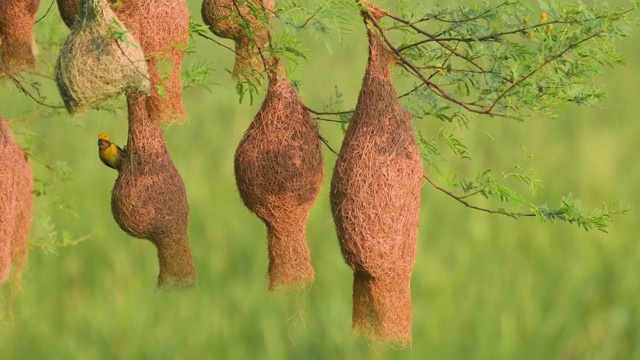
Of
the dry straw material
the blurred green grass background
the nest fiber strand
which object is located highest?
the nest fiber strand

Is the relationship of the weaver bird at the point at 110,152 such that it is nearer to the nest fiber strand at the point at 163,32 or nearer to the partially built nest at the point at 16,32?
the partially built nest at the point at 16,32

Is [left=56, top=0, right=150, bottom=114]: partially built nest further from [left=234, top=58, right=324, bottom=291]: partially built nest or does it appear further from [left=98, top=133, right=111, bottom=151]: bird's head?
[left=98, top=133, right=111, bottom=151]: bird's head

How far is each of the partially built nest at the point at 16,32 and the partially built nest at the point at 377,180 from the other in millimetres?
1100

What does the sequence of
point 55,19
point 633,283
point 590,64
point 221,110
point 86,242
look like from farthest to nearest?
1. point 221,110
2. point 86,242
3. point 633,283
4. point 55,19
5. point 590,64

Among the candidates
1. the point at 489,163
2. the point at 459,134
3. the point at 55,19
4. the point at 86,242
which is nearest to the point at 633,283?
the point at 459,134

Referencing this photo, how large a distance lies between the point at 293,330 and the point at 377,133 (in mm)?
4216

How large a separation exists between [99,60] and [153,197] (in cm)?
51

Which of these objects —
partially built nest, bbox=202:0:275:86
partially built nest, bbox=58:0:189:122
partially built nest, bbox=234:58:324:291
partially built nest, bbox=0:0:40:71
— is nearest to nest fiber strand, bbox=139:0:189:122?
partially built nest, bbox=58:0:189:122

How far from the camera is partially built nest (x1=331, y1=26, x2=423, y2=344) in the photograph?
2426mm

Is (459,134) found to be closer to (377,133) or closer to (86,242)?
(86,242)

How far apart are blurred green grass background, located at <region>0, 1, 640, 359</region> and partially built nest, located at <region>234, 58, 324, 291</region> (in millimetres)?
2843

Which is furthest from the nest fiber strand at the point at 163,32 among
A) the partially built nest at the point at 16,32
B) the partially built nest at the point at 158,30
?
the partially built nest at the point at 16,32

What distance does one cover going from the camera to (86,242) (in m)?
8.58

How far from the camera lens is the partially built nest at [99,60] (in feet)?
7.48
